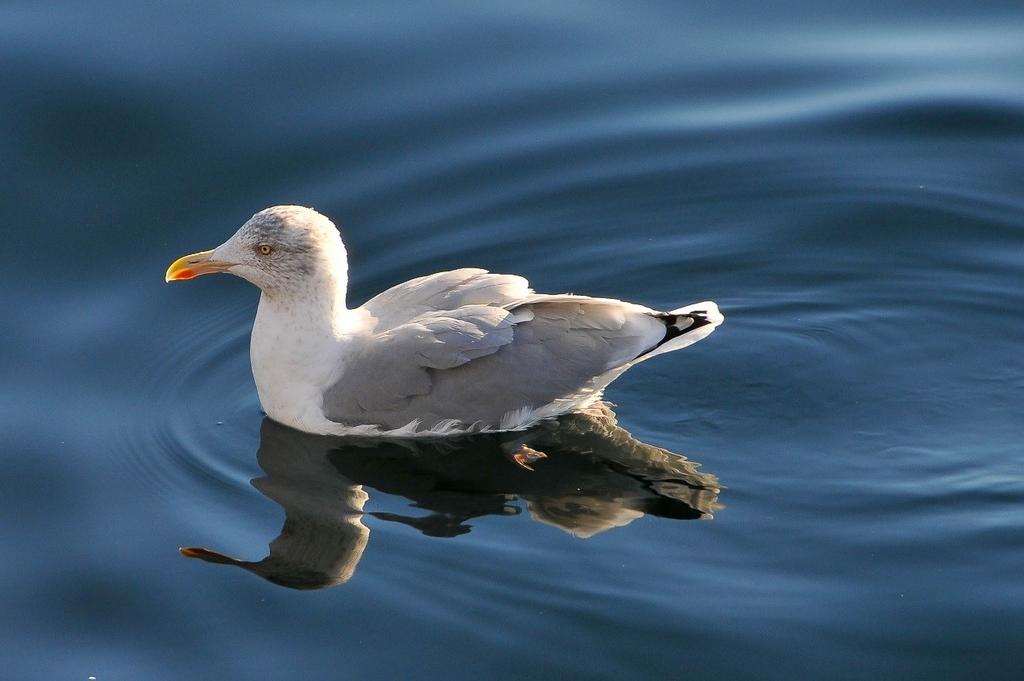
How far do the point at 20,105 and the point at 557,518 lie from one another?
6095 mm

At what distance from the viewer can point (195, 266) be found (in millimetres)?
9383

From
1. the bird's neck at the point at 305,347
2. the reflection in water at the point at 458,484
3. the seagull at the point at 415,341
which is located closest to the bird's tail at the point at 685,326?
the seagull at the point at 415,341

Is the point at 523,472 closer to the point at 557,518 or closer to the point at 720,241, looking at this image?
the point at 557,518

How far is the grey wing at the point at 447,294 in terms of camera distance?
9445 mm

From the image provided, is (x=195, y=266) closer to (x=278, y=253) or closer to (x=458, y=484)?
(x=278, y=253)

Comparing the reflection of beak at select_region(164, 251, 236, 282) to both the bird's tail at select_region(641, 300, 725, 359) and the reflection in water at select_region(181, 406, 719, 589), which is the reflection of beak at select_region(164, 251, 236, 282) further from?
the bird's tail at select_region(641, 300, 725, 359)

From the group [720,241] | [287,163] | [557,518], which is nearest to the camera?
[557,518]

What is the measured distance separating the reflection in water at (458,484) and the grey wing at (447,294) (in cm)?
74

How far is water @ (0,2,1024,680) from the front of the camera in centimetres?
798

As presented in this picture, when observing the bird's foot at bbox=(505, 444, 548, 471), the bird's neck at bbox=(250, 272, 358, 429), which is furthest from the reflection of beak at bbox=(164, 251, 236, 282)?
the bird's foot at bbox=(505, 444, 548, 471)

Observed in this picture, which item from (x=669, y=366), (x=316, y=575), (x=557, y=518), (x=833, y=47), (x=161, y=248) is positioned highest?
(x=833, y=47)

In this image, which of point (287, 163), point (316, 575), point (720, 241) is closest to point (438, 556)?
point (316, 575)

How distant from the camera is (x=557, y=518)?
8.79m

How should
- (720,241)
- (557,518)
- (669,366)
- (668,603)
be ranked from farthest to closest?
(720,241)
(669,366)
(557,518)
(668,603)
